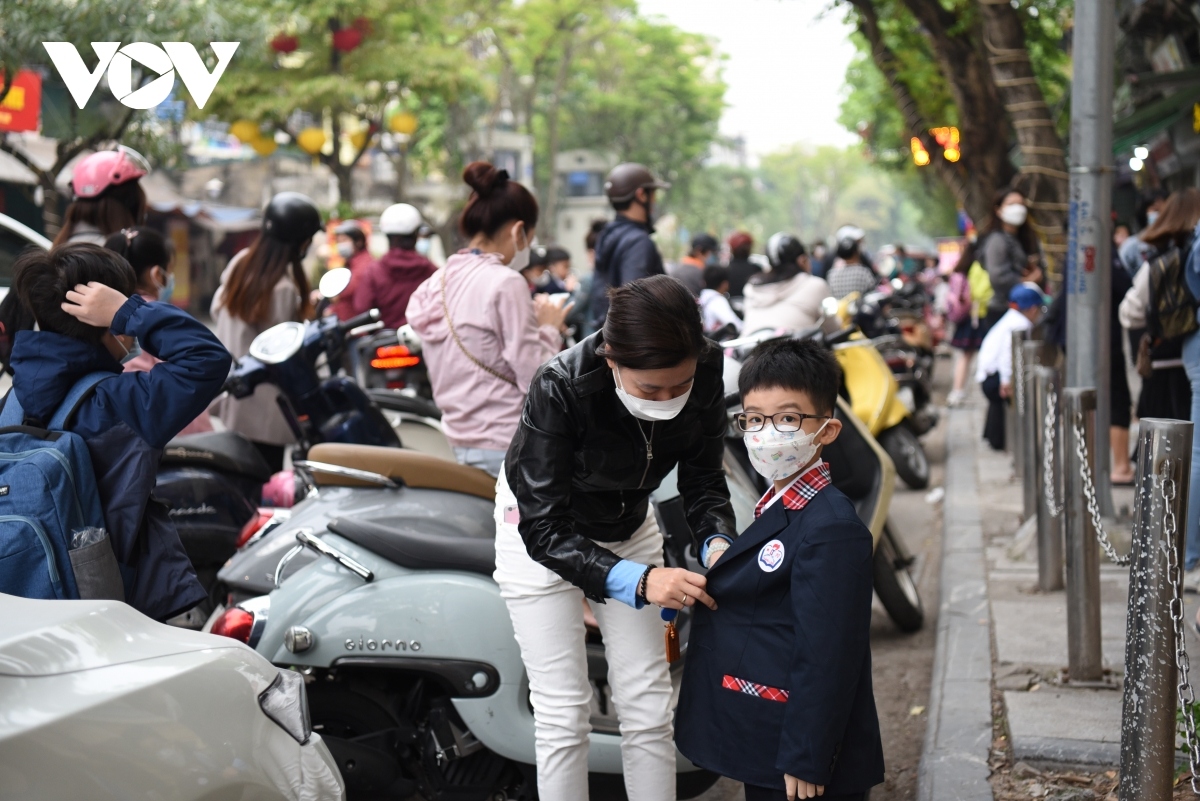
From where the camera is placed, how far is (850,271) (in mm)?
12086

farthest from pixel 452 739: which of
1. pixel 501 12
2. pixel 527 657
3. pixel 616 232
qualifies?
pixel 501 12

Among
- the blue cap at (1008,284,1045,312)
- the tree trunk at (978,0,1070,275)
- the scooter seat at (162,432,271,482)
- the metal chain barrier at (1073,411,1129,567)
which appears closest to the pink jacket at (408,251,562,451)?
the scooter seat at (162,432,271,482)

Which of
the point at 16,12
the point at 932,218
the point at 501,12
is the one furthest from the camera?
the point at 932,218

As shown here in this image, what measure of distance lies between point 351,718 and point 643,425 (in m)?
1.27

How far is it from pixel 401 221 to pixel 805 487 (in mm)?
5828

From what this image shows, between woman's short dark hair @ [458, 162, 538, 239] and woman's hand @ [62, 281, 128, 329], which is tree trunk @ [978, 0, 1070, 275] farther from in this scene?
woman's hand @ [62, 281, 128, 329]

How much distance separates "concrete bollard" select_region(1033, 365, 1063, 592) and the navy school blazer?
299 centimetres

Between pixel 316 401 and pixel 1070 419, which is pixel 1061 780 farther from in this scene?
pixel 316 401

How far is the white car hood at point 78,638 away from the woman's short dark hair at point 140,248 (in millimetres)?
2167

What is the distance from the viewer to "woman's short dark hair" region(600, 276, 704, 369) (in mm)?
2643

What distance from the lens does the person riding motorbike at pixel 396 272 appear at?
7.90m

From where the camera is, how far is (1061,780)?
377 cm

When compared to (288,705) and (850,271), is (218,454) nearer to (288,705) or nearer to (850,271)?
(288,705)

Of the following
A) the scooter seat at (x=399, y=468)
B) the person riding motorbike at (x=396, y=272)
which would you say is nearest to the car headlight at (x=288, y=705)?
the scooter seat at (x=399, y=468)
